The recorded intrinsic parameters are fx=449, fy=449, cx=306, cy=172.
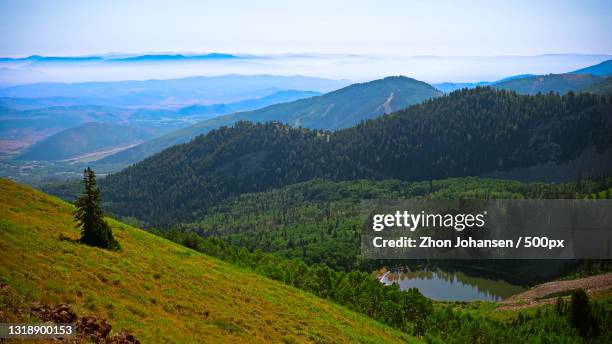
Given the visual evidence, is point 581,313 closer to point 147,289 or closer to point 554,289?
point 554,289

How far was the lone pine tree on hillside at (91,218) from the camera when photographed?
4984cm

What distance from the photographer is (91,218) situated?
167 ft

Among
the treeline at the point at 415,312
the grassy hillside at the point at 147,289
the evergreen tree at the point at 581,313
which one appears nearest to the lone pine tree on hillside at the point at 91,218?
the grassy hillside at the point at 147,289

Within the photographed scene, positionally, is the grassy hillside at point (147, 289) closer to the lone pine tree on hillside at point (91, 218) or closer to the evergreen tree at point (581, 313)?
→ the lone pine tree on hillside at point (91, 218)

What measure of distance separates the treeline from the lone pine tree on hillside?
179 feet

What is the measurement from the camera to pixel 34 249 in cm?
4053

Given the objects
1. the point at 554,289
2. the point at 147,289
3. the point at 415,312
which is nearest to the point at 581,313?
the point at 415,312

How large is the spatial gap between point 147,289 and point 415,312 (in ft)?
263

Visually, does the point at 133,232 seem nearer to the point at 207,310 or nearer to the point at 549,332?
the point at 207,310

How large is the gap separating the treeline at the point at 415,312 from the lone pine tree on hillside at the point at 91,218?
5470 centimetres

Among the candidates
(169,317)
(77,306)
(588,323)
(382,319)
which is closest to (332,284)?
(382,319)

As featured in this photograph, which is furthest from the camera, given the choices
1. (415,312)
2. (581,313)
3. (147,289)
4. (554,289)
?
(554,289)

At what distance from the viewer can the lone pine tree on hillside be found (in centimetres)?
4984

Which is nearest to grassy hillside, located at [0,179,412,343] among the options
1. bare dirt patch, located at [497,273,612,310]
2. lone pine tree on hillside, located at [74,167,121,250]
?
lone pine tree on hillside, located at [74,167,121,250]
